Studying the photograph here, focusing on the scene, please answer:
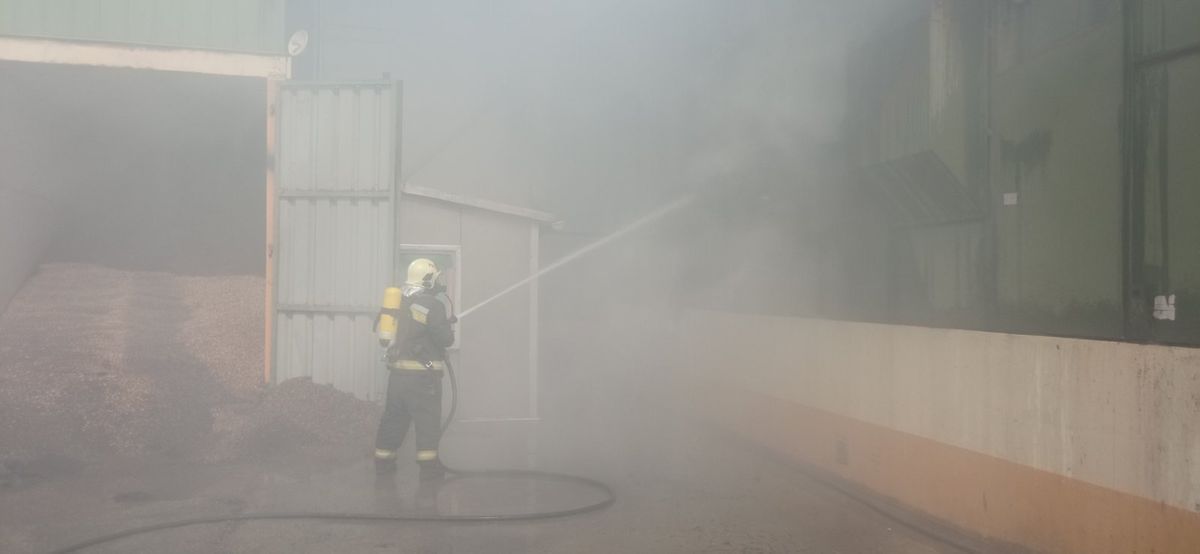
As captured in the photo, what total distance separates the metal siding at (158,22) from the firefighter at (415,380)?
397 cm

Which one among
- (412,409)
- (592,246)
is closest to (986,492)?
(412,409)

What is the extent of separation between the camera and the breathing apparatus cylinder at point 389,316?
6.64 meters

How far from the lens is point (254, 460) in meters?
7.09

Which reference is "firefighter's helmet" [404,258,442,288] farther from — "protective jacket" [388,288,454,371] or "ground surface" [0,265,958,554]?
"ground surface" [0,265,958,554]

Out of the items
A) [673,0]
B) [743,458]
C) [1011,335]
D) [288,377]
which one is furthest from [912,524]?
[673,0]

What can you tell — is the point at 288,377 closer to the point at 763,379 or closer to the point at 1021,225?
the point at 763,379

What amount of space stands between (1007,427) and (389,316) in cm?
429

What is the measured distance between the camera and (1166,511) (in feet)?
12.4

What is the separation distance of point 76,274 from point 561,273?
6.48m

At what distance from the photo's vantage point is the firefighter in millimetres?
6586

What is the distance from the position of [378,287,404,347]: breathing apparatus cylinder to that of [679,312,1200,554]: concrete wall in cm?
340

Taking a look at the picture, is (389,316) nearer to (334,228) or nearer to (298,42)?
(334,228)

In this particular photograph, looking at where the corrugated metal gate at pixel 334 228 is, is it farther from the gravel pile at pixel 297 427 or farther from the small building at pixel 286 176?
the gravel pile at pixel 297 427

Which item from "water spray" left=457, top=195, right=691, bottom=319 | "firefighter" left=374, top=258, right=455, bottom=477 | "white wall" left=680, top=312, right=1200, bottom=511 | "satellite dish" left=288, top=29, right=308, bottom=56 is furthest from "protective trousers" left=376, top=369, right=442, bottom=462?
"satellite dish" left=288, top=29, right=308, bottom=56
